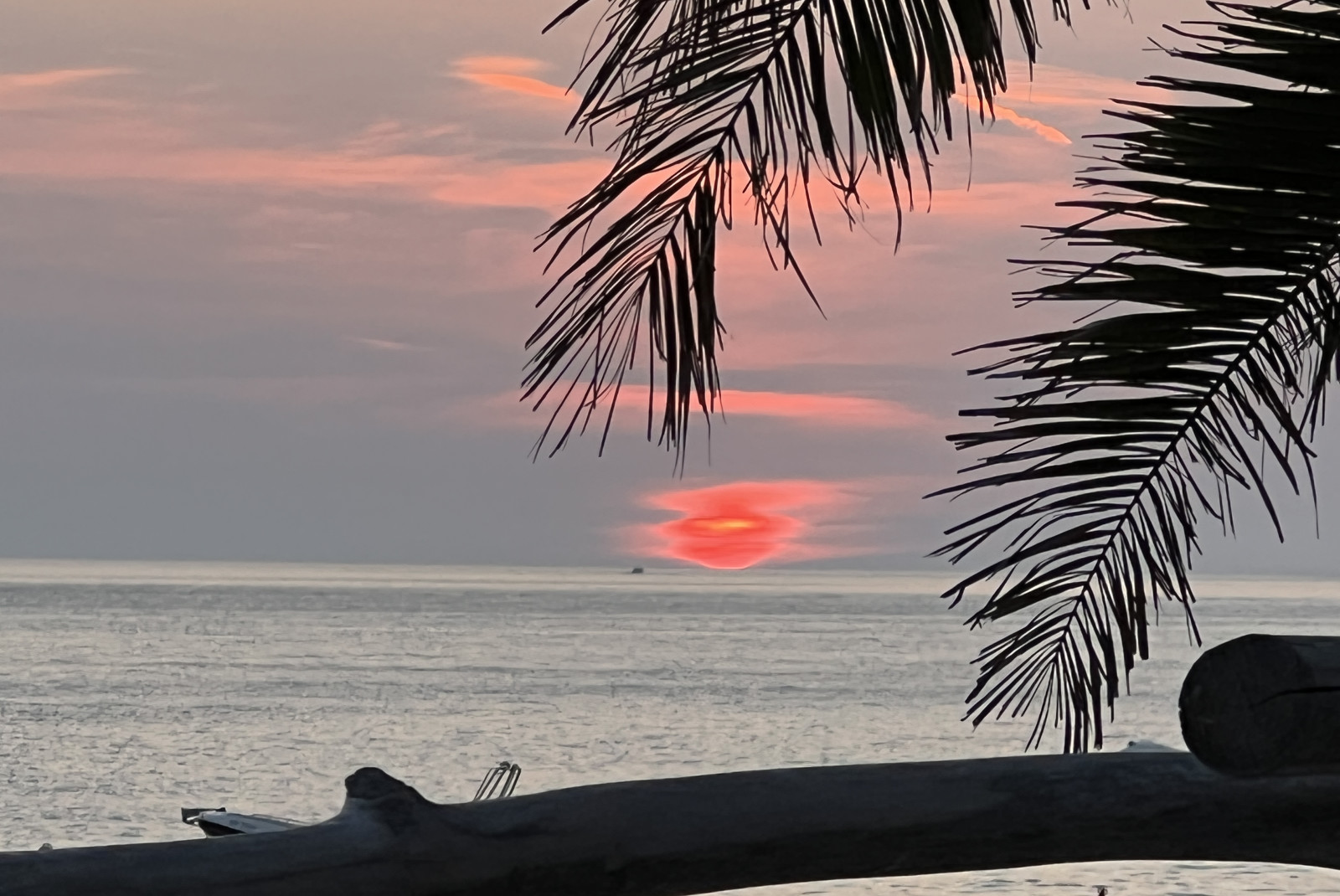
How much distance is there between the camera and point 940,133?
11.7ft

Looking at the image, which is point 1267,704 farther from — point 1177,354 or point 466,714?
point 466,714

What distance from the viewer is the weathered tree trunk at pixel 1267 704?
2645 mm

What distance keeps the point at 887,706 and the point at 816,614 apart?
104m

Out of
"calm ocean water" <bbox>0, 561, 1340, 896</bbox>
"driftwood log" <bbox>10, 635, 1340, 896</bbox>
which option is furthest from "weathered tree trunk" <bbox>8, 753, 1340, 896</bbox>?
"calm ocean water" <bbox>0, 561, 1340, 896</bbox>

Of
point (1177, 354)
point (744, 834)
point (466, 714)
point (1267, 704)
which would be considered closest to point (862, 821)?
point (744, 834)

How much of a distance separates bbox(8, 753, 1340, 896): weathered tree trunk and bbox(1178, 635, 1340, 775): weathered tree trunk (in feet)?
0.18

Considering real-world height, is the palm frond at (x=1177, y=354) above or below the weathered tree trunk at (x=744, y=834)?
above

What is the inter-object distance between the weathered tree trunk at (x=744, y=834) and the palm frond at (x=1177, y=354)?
0.57m

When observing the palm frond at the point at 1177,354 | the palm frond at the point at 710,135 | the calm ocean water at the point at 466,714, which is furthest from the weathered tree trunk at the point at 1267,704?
the calm ocean water at the point at 466,714

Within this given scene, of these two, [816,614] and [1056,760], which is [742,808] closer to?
[1056,760]

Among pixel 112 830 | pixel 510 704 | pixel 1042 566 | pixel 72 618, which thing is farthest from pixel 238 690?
pixel 72 618

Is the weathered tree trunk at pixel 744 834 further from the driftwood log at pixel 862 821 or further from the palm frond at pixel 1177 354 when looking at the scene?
the palm frond at pixel 1177 354

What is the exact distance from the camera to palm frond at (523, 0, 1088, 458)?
3346mm

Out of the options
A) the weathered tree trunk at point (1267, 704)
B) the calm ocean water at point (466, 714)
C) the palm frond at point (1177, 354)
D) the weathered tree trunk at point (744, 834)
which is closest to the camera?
the weathered tree trunk at point (744, 834)
